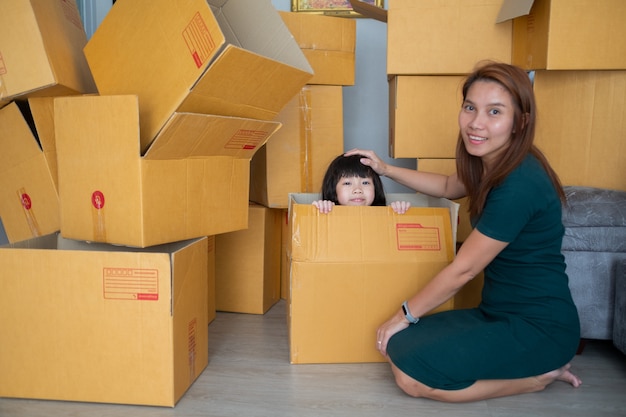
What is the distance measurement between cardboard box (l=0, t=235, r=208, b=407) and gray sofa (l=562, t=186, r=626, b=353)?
3.68 feet

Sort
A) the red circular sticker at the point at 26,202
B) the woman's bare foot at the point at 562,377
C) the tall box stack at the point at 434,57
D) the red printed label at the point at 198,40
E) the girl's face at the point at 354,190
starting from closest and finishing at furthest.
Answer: the red printed label at the point at 198,40
the woman's bare foot at the point at 562,377
the red circular sticker at the point at 26,202
the girl's face at the point at 354,190
the tall box stack at the point at 434,57

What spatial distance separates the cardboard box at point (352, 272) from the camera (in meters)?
1.49

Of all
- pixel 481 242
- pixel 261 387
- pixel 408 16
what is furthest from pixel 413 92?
pixel 261 387

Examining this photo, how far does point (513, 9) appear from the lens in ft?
5.71

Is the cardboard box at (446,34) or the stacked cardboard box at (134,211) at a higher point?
the cardboard box at (446,34)

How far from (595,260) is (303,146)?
1.02 meters

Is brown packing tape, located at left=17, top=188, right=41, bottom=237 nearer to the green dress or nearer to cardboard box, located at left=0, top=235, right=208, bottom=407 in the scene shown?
cardboard box, located at left=0, top=235, right=208, bottom=407

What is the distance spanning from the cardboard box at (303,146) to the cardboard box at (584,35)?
0.73 meters

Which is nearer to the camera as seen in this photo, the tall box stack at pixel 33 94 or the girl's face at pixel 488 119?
the girl's face at pixel 488 119

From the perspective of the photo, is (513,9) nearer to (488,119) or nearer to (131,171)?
(488,119)

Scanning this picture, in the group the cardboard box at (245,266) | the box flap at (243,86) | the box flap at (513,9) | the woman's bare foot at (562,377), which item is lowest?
the woman's bare foot at (562,377)

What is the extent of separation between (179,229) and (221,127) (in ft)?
0.93

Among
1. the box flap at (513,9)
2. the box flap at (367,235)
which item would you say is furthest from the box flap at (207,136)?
the box flap at (513,9)

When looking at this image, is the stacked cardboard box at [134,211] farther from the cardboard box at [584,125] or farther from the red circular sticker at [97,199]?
the cardboard box at [584,125]
